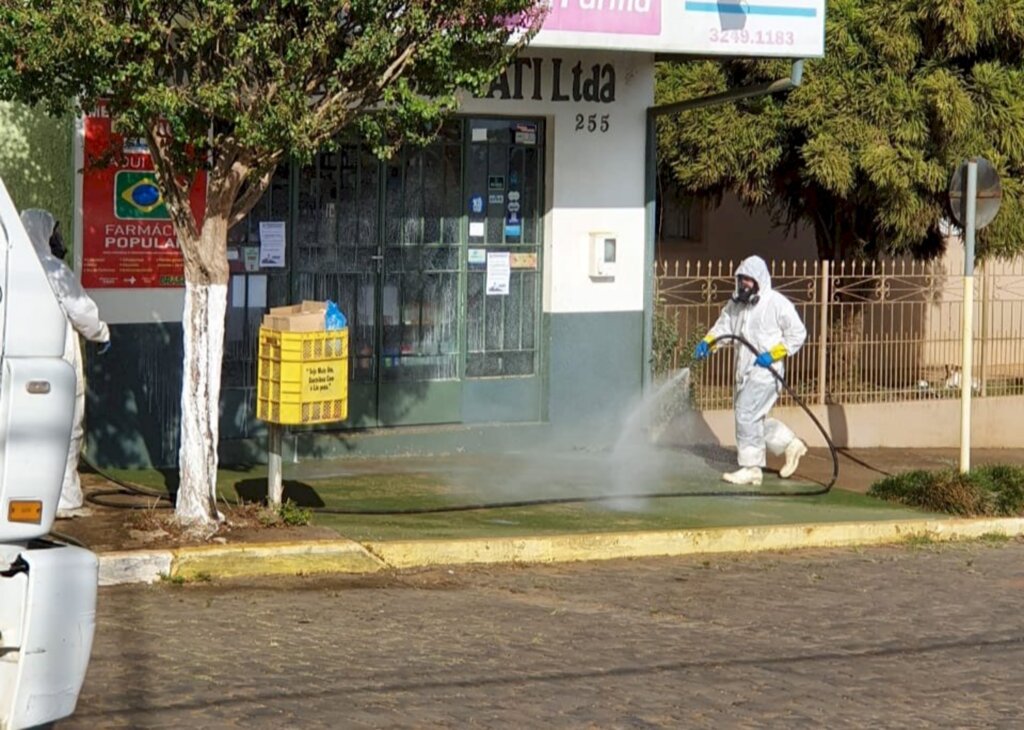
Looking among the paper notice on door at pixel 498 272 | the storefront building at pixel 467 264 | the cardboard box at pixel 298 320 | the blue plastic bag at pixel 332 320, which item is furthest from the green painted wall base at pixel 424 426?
the blue plastic bag at pixel 332 320

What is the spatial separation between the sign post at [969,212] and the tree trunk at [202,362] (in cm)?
594

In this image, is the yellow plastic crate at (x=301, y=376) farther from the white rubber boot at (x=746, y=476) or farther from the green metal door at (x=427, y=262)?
the white rubber boot at (x=746, y=476)

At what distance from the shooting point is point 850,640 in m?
9.26

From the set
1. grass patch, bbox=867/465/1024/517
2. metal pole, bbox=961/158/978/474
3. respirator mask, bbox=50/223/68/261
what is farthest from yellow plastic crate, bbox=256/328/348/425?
metal pole, bbox=961/158/978/474

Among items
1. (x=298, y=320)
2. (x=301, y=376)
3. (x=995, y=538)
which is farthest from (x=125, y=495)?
(x=995, y=538)

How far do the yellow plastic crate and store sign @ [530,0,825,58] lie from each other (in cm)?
359

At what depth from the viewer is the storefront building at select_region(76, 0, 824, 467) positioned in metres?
13.0

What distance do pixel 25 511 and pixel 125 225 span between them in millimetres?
7414

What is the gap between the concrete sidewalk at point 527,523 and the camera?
34.0 ft

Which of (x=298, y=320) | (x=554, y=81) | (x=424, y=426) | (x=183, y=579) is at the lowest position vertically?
(x=183, y=579)

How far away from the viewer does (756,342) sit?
13.8 metres

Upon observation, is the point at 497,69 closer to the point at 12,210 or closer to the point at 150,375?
the point at 150,375

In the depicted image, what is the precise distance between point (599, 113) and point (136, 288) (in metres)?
4.35

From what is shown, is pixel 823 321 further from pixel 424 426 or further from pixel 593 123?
pixel 424 426
